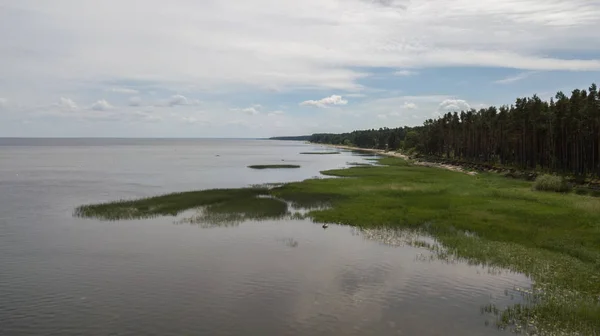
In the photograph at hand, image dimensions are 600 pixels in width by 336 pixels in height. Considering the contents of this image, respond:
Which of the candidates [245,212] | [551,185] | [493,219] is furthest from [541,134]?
[245,212]

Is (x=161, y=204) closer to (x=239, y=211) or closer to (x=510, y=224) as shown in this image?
(x=239, y=211)

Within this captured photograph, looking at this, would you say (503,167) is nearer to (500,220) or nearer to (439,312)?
(500,220)

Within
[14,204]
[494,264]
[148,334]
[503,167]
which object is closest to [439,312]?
[494,264]

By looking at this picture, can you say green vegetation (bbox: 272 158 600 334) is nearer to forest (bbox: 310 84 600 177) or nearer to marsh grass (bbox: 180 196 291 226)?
marsh grass (bbox: 180 196 291 226)

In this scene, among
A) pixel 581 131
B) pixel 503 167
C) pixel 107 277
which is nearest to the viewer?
pixel 107 277

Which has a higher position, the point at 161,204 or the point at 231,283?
the point at 161,204

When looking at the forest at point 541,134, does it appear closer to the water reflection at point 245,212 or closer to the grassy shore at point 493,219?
the grassy shore at point 493,219

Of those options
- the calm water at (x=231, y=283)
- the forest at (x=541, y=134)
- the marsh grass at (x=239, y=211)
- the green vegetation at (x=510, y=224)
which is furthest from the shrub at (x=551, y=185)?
the calm water at (x=231, y=283)

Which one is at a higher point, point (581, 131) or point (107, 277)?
point (581, 131)
